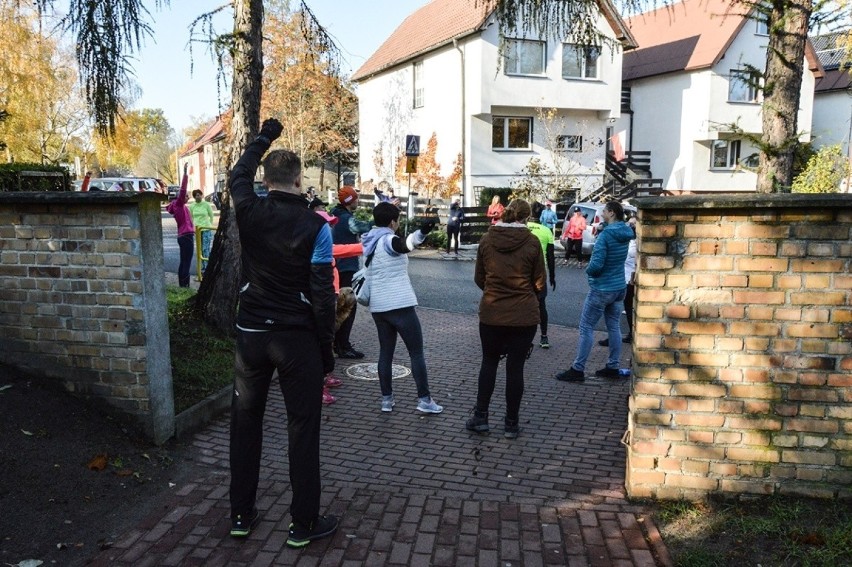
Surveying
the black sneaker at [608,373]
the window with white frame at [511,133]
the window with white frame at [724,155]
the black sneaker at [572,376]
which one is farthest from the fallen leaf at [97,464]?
the window with white frame at [724,155]

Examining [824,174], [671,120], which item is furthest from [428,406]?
[671,120]

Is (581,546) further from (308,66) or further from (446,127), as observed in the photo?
(446,127)

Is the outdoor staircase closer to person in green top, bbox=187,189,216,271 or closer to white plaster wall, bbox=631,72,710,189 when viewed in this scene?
white plaster wall, bbox=631,72,710,189

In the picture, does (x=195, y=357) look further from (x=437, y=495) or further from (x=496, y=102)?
(x=496, y=102)

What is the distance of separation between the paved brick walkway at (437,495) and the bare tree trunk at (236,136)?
1.51m

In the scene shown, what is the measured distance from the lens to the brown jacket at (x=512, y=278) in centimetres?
543

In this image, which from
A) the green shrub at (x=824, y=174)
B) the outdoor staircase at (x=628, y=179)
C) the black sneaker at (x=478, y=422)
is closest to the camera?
the black sneaker at (x=478, y=422)

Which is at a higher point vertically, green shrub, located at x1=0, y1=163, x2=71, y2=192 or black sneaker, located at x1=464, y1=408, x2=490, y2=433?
green shrub, located at x1=0, y1=163, x2=71, y2=192

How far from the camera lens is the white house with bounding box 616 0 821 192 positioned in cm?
3188

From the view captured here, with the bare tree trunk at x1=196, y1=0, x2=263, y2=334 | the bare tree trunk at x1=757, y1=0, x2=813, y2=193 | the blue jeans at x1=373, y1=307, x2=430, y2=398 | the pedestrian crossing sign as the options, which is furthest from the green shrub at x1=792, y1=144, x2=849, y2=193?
the blue jeans at x1=373, y1=307, x2=430, y2=398

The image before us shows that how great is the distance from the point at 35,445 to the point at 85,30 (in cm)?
283

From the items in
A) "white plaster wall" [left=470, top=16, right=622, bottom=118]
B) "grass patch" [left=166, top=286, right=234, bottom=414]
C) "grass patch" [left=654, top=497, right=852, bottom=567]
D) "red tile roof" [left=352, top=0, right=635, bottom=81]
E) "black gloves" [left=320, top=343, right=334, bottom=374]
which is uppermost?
"red tile roof" [left=352, top=0, right=635, bottom=81]

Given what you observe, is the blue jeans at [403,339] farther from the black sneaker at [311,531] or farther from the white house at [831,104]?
the white house at [831,104]

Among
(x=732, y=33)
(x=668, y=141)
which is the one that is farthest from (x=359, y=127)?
(x=732, y=33)
